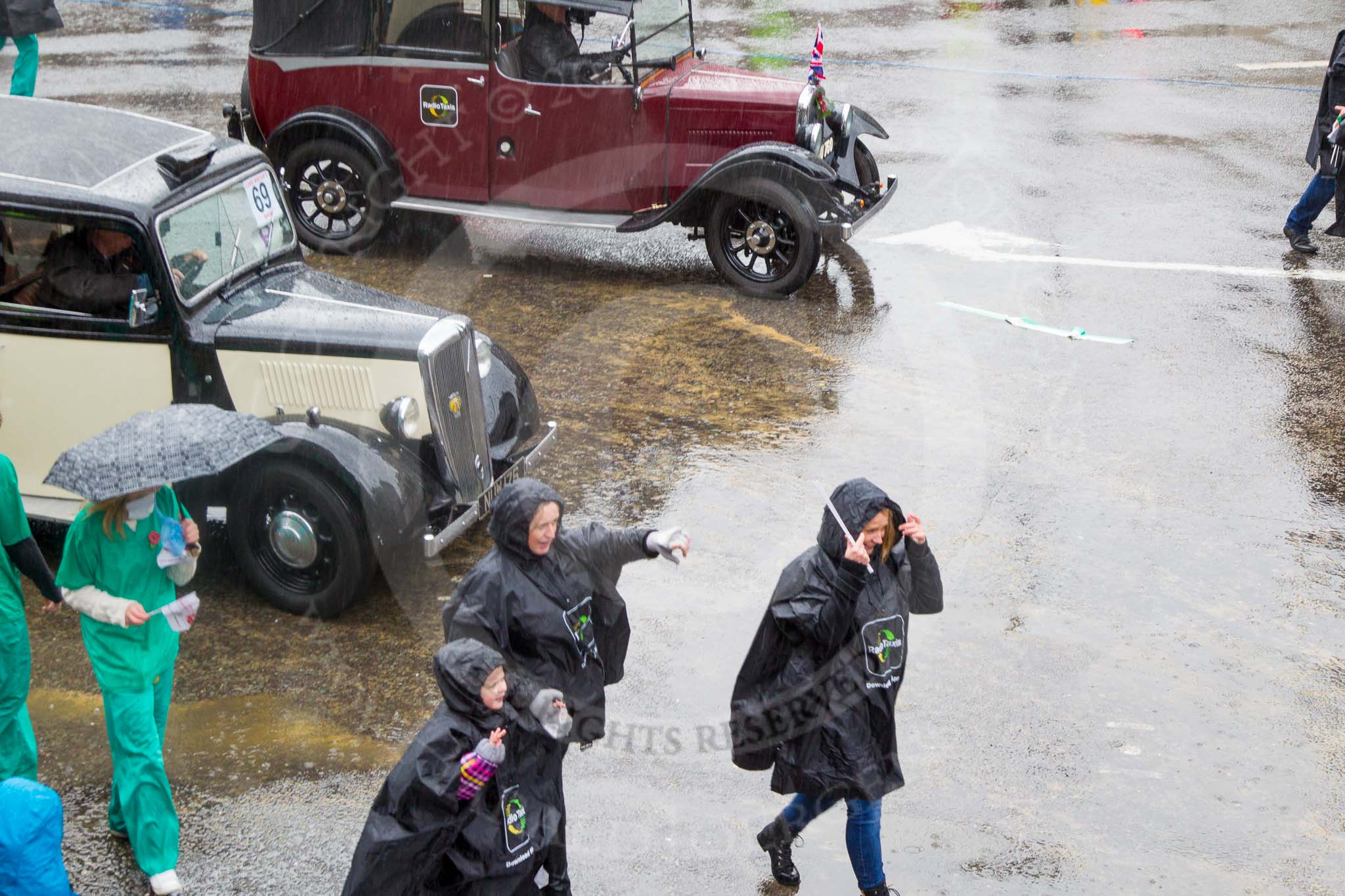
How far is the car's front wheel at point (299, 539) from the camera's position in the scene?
599 centimetres

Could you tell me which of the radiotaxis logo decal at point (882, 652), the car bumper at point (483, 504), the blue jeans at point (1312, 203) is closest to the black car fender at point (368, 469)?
the car bumper at point (483, 504)

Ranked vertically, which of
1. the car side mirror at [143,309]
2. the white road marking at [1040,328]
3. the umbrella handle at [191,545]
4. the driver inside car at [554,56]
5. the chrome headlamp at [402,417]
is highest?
the driver inside car at [554,56]

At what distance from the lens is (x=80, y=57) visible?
50.9 feet

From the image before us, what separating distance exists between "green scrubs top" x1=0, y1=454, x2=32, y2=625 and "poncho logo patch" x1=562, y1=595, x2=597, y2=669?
1.95 metres

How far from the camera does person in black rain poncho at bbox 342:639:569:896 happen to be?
358 cm

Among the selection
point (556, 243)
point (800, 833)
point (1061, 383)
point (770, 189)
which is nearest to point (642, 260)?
point (556, 243)

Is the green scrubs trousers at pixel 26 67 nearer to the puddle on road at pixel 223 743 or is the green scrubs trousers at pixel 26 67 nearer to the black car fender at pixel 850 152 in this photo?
the black car fender at pixel 850 152

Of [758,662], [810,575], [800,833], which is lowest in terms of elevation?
[800,833]

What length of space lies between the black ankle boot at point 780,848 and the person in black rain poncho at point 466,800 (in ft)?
3.33

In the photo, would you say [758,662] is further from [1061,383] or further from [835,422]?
[1061,383]

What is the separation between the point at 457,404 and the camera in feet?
20.8

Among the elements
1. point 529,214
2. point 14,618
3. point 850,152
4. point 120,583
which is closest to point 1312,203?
point 850,152

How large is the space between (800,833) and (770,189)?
206 inches

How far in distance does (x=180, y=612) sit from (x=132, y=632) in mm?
165
